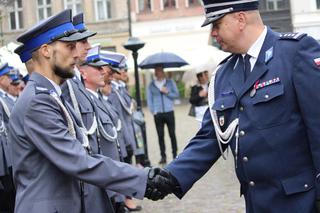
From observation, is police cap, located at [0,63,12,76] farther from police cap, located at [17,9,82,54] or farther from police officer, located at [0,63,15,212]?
police cap, located at [17,9,82,54]

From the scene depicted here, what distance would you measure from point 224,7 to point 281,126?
78 cm

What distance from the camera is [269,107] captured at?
3.30m

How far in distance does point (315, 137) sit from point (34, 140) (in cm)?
151

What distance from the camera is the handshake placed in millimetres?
3637

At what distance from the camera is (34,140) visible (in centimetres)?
333

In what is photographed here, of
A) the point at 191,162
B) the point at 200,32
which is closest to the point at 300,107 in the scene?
the point at 191,162

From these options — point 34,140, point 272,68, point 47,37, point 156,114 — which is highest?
point 47,37

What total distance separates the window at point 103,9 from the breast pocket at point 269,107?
34.7m

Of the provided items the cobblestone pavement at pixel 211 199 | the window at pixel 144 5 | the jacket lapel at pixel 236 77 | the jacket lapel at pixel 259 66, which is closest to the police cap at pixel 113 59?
the cobblestone pavement at pixel 211 199

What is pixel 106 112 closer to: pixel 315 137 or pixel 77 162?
pixel 77 162

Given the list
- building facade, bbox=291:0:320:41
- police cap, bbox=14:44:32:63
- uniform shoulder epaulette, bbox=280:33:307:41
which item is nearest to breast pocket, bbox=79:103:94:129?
police cap, bbox=14:44:32:63

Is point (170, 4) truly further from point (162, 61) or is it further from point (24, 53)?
point (24, 53)

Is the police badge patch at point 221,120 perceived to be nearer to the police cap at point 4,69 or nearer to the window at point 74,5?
Answer: the police cap at point 4,69

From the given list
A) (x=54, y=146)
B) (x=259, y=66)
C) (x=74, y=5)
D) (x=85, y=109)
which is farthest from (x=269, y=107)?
(x=74, y=5)
